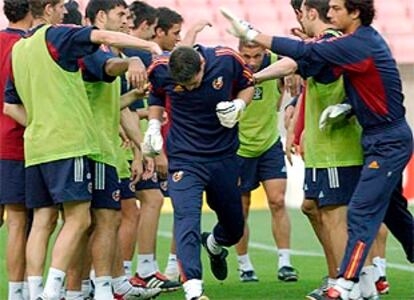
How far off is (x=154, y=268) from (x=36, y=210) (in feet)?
6.76

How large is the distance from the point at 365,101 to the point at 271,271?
414 centimetres

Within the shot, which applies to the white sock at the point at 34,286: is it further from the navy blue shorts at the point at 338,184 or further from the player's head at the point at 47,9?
the navy blue shorts at the point at 338,184

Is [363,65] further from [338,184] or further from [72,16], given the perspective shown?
[72,16]

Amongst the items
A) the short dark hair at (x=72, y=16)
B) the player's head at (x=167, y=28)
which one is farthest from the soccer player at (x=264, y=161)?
the short dark hair at (x=72, y=16)

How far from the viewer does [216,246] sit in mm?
10438

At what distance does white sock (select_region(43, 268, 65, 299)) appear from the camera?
28.2ft

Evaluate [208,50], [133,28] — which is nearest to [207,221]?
[133,28]

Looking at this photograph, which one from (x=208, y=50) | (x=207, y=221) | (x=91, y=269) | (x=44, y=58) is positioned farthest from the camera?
(x=207, y=221)

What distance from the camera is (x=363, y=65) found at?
8617 millimetres

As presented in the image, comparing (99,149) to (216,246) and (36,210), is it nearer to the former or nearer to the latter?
(36,210)

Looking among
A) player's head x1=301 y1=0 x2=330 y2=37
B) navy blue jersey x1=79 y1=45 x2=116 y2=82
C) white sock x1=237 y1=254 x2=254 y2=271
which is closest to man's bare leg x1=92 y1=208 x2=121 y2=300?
navy blue jersey x1=79 y1=45 x2=116 y2=82

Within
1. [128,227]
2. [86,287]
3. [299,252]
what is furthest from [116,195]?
[299,252]

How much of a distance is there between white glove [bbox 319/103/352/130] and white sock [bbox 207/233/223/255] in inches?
68.1

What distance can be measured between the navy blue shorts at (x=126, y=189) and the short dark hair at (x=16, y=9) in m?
1.63
